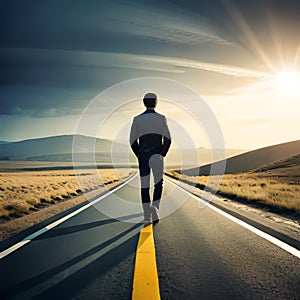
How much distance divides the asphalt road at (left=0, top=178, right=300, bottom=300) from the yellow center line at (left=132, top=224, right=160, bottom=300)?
8 cm

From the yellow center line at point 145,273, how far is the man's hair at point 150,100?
264 centimetres

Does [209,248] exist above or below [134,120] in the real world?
below

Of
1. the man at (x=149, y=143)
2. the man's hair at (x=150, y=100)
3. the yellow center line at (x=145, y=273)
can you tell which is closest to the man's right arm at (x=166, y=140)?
the man at (x=149, y=143)

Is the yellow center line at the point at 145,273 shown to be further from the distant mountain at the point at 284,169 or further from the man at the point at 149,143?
the distant mountain at the point at 284,169

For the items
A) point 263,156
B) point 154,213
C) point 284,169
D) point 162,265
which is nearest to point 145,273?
point 162,265

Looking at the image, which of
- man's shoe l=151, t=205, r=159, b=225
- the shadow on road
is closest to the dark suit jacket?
man's shoe l=151, t=205, r=159, b=225

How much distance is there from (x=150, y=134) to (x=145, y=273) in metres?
3.44

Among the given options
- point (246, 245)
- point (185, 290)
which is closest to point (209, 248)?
point (246, 245)

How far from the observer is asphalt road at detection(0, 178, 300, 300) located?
3.27m

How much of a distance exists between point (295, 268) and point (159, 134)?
3.69 metres

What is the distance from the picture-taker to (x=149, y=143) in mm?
6816

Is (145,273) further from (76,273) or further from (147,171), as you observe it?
(147,171)

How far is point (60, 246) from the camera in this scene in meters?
5.17

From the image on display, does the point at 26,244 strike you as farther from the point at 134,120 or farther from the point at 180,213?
the point at 180,213
